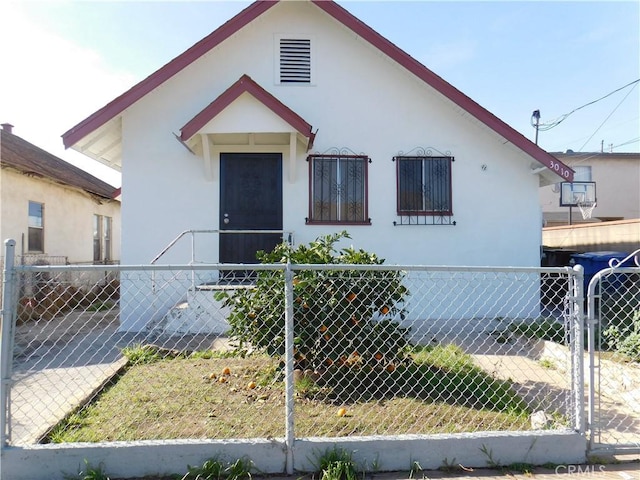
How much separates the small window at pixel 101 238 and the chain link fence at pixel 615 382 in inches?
578

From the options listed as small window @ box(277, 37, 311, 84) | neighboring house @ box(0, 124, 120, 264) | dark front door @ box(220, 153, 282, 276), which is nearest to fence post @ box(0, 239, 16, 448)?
dark front door @ box(220, 153, 282, 276)

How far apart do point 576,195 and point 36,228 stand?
1858 centimetres

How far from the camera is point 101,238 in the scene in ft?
49.6

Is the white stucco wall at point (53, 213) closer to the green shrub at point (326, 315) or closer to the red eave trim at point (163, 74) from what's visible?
the red eave trim at point (163, 74)

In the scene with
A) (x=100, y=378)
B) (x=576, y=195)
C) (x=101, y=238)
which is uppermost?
(x=576, y=195)

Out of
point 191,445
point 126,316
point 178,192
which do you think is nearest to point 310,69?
point 178,192

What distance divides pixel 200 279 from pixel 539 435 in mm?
5943

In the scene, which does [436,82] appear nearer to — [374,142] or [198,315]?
[374,142]

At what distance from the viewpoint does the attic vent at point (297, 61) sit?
7.74m

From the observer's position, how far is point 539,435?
2.84m

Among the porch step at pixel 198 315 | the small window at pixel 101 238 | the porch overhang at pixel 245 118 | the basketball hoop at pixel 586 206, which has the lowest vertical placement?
the porch step at pixel 198 315

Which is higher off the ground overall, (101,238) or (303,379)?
(101,238)

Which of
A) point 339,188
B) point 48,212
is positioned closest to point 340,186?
point 339,188

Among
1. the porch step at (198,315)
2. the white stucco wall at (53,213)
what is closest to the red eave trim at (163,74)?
the porch step at (198,315)
